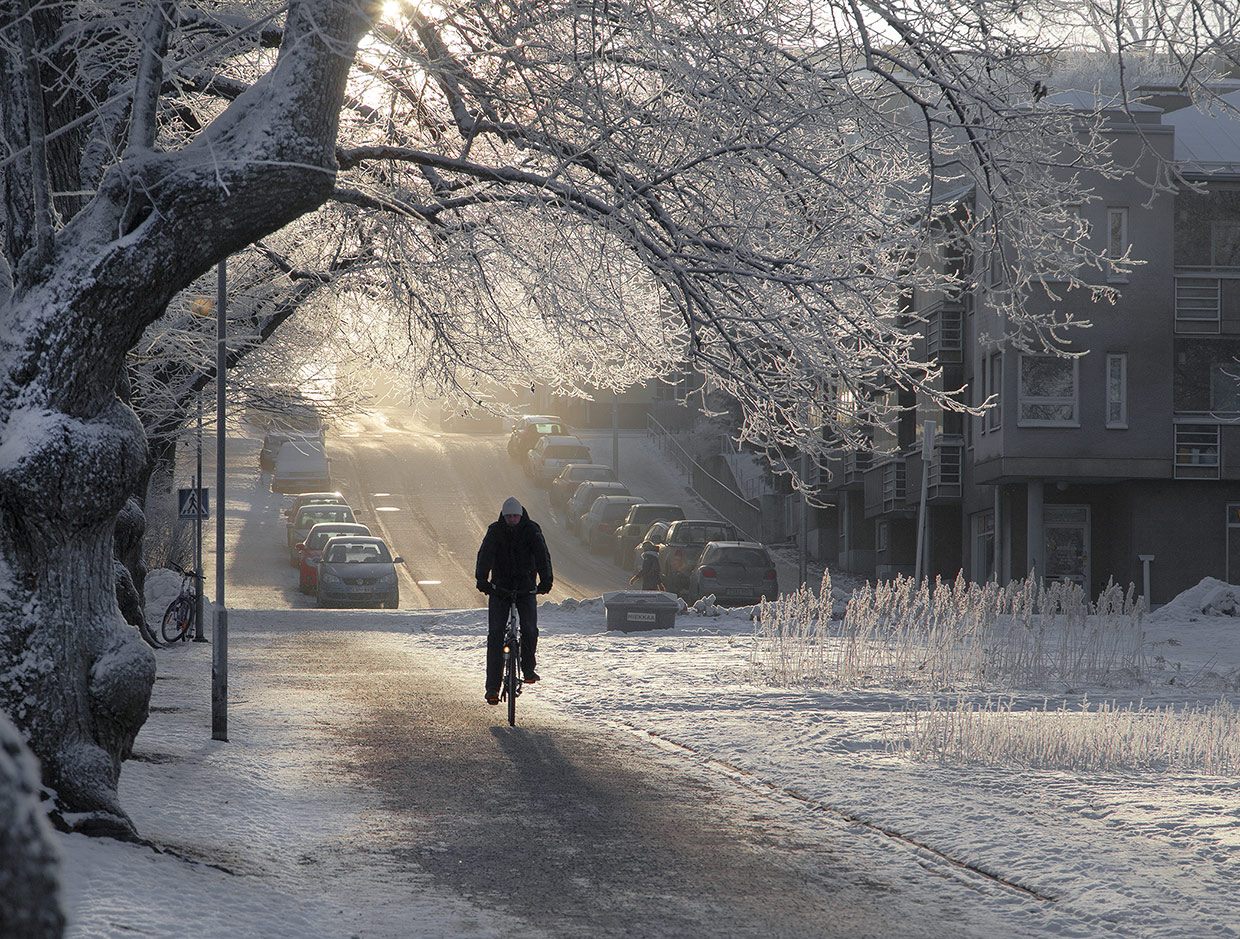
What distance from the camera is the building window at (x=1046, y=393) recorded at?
33812mm

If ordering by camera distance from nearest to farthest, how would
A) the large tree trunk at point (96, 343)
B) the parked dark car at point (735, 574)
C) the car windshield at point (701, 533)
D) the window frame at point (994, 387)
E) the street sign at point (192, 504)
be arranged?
1. the large tree trunk at point (96, 343)
2. the street sign at point (192, 504)
3. the parked dark car at point (735, 574)
4. the car windshield at point (701, 533)
5. the window frame at point (994, 387)

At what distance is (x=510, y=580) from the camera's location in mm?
11047

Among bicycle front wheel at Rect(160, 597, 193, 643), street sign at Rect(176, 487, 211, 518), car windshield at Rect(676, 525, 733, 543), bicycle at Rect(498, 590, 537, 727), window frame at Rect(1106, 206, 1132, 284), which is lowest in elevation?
bicycle front wheel at Rect(160, 597, 193, 643)

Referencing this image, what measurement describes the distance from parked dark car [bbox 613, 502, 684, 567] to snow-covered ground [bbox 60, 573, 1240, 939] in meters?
26.6

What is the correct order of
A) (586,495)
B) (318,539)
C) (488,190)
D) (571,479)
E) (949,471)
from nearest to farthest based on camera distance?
(488,190) < (318,539) < (949,471) < (586,495) < (571,479)

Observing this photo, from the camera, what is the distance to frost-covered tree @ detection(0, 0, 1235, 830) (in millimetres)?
5773

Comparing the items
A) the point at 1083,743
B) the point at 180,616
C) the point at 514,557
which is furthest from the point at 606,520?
the point at 1083,743

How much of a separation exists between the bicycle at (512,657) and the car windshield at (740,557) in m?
17.9

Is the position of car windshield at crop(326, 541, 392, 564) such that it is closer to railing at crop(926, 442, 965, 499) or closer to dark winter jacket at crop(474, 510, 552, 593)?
railing at crop(926, 442, 965, 499)

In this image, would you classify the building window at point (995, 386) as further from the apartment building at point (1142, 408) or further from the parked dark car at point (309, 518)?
the parked dark car at point (309, 518)

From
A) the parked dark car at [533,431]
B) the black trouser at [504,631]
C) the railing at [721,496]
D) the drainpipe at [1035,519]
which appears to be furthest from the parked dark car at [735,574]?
the parked dark car at [533,431]

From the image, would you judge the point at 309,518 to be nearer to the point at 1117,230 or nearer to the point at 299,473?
the point at 299,473

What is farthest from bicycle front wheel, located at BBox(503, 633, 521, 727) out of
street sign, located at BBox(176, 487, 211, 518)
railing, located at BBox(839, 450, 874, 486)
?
railing, located at BBox(839, 450, 874, 486)

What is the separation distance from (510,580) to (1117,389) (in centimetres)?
2710
